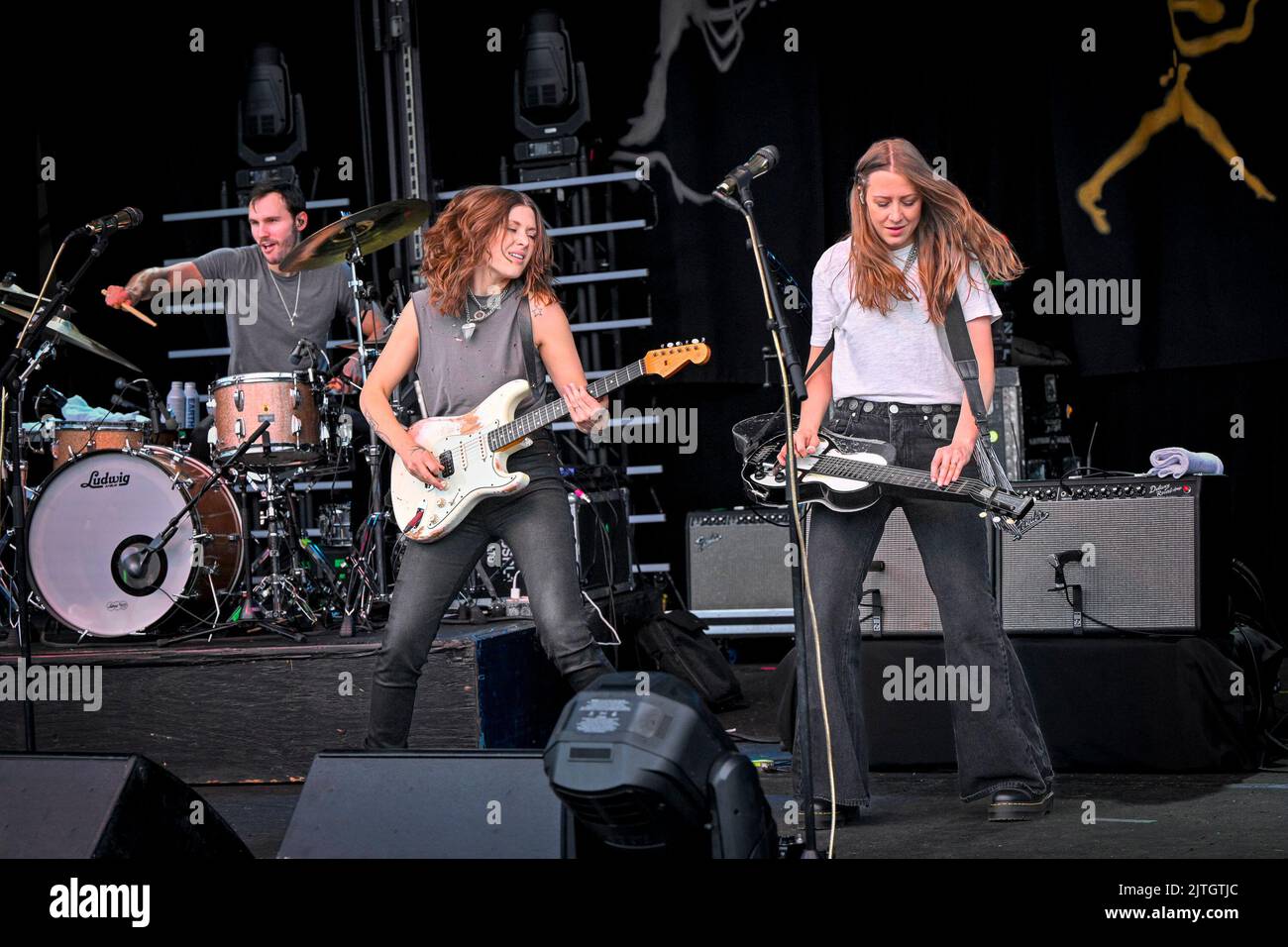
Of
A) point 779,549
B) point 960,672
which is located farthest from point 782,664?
point 779,549

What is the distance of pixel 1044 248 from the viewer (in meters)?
7.52

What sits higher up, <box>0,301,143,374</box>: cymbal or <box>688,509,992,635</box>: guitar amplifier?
<box>0,301,143,374</box>: cymbal

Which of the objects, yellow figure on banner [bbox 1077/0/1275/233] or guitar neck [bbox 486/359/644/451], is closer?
guitar neck [bbox 486/359/644/451]

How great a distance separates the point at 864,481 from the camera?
3.98 m

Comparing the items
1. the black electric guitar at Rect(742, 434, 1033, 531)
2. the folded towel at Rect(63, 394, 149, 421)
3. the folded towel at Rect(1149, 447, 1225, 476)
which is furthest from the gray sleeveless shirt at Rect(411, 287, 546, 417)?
the folded towel at Rect(63, 394, 149, 421)

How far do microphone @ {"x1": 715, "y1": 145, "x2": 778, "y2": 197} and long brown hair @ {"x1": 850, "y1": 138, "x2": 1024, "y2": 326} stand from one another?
0.57m

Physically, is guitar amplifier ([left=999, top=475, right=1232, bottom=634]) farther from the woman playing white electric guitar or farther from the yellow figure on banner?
the yellow figure on banner

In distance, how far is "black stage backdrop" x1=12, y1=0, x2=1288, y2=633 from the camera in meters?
6.93

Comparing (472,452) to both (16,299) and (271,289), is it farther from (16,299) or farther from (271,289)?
(16,299)

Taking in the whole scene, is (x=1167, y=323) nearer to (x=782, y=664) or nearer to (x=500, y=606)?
(x=782, y=664)

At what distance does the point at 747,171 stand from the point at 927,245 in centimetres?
83

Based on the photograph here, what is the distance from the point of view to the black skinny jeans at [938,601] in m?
4.06

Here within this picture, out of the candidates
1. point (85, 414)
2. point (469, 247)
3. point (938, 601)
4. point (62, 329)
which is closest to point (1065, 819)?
point (938, 601)

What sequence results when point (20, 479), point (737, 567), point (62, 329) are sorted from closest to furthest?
point (20, 479) < point (62, 329) < point (737, 567)
